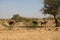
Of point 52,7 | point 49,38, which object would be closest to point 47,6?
point 52,7

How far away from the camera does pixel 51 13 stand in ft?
161

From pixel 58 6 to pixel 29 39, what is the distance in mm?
32553

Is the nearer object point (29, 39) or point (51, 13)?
point (29, 39)

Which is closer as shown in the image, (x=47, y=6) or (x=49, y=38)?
(x=49, y=38)

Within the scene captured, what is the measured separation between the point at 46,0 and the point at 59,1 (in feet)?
10.6

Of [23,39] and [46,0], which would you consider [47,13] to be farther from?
[23,39]

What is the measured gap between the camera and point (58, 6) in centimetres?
4831

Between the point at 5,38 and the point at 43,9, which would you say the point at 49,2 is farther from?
the point at 5,38

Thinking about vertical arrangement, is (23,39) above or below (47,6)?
below

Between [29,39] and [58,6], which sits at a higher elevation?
[58,6]

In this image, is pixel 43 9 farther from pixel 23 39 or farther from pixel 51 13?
pixel 23 39

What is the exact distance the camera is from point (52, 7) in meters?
48.8

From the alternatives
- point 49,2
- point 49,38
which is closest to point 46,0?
point 49,2

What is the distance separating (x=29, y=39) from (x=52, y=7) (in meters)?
32.8
